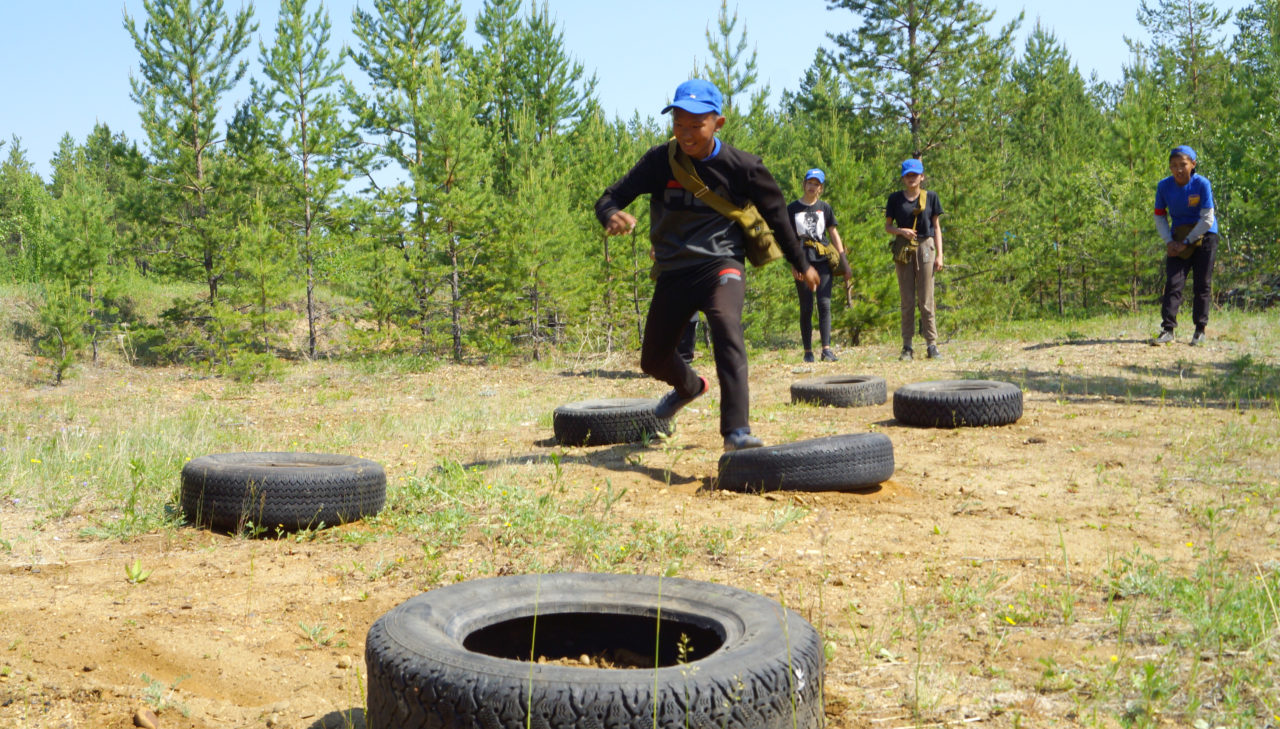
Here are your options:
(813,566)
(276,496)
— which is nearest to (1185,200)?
(813,566)

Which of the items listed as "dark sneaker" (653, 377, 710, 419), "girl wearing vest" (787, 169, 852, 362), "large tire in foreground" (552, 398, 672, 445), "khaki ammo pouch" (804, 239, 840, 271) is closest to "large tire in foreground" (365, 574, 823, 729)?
"dark sneaker" (653, 377, 710, 419)

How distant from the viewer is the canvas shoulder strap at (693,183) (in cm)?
506

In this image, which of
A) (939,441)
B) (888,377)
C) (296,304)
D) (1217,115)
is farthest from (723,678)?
(1217,115)

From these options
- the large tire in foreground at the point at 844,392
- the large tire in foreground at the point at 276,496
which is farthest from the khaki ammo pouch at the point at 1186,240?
the large tire in foreground at the point at 276,496

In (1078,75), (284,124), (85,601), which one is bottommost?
(85,601)

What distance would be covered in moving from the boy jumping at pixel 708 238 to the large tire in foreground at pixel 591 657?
242cm

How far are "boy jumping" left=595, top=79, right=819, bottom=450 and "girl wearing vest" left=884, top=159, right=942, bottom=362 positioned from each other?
616cm

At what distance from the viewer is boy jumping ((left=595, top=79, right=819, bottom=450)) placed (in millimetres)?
5082

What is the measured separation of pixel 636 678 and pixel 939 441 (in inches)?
198

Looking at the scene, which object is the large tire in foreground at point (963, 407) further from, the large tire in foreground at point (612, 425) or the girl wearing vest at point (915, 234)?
the girl wearing vest at point (915, 234)

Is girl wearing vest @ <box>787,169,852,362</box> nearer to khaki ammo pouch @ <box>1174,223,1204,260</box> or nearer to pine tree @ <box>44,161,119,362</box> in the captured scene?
khaki ammo pouch @ <box>1174,223,1204,260</box>

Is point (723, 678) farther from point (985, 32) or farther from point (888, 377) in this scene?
point (985, 32)

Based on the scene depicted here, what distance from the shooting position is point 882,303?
20000 mm

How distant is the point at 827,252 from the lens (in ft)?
38.1
